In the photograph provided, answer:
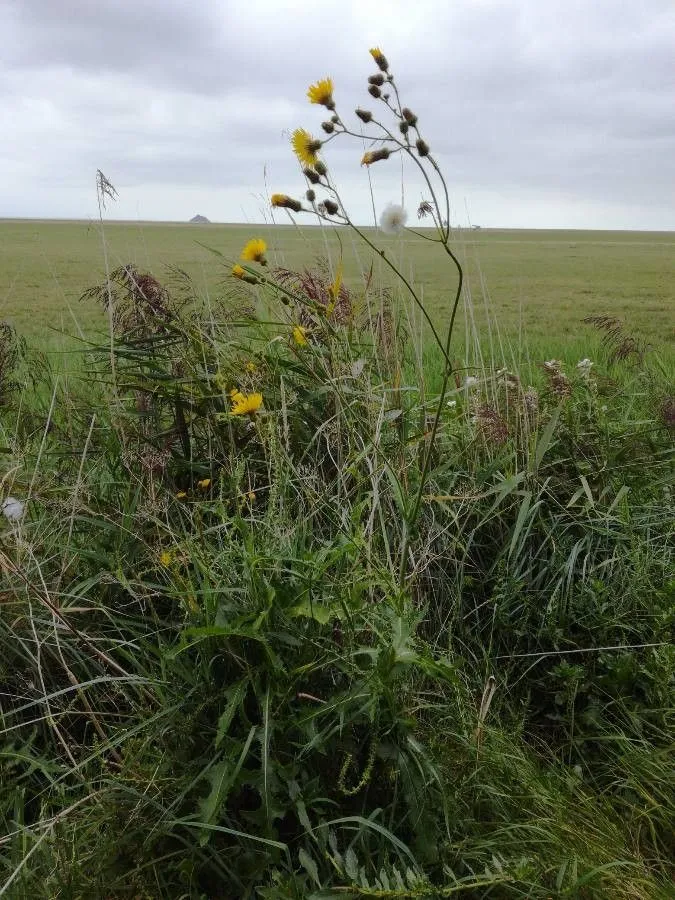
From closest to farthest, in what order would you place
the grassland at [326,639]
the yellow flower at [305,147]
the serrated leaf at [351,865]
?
1. the serrated leaf at [351,865]
2. the grassland at [326,639]
3. the yellow flower at [305,147]

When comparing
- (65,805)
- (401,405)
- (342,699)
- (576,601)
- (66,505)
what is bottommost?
(65,805)

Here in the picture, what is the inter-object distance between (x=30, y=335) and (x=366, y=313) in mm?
4853

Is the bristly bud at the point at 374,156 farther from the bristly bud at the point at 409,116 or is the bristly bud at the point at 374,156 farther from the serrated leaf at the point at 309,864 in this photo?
the serrated leaf at the point at 309,864

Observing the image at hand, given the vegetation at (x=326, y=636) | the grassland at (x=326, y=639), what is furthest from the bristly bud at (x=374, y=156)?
the grassland at (x=326, y=639)

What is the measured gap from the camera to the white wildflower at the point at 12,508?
1825 millimetres

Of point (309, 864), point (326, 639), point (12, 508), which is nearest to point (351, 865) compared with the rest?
point (309, 864)

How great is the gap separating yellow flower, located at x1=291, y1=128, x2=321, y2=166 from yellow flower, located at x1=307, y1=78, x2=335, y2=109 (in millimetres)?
71

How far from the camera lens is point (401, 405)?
2225mm

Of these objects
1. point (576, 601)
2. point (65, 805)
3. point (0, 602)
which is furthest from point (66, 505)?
point (576, 601)

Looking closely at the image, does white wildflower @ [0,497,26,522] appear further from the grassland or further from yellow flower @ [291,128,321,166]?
yellow flower @ [291,128,321,166]

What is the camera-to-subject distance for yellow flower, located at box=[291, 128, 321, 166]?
161cm

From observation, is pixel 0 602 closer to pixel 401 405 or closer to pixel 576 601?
pixel 401 405

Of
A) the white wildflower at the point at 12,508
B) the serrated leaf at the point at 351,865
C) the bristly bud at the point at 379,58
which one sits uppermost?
the bristly bud at the point at 379,58

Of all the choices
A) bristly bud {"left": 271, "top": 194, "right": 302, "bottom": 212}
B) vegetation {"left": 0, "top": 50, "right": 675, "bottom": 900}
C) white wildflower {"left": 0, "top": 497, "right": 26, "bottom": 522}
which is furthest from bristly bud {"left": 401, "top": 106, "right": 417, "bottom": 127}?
white wildflower {"left": 0, "top": 497, "right": 26, "bottom": 522}
